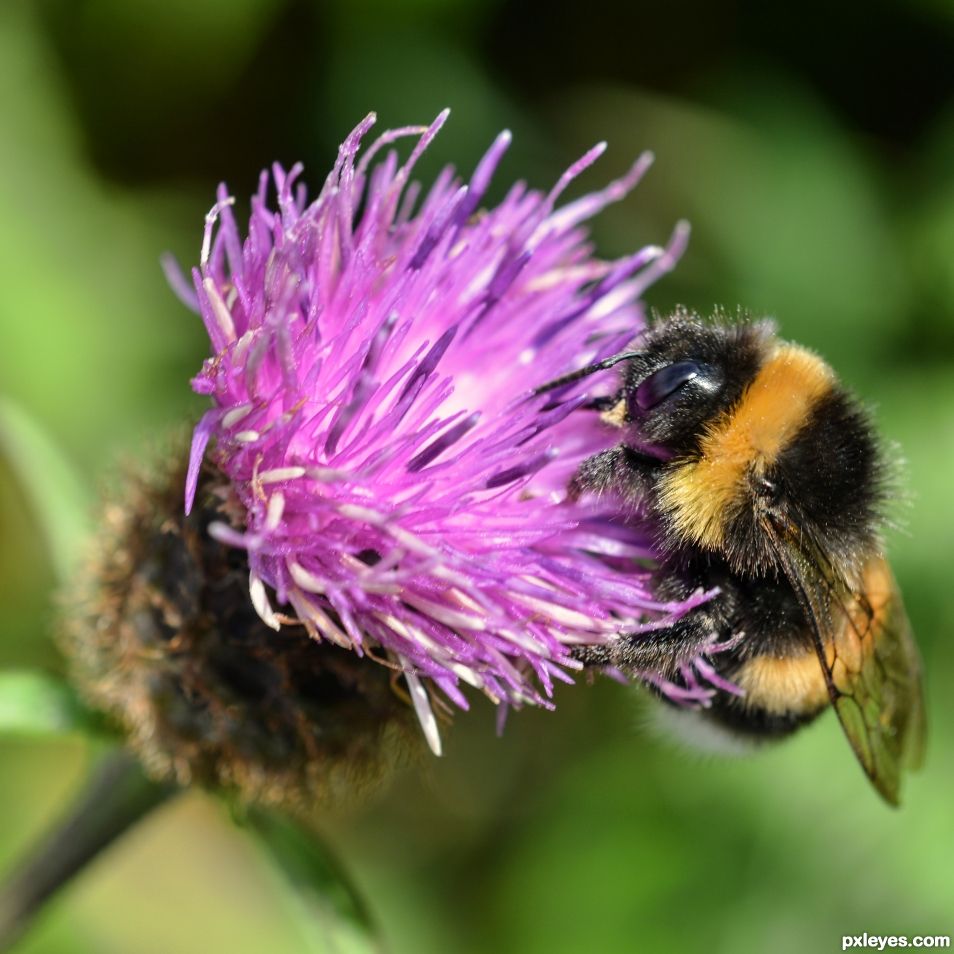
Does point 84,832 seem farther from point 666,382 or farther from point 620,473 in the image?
point 666,382

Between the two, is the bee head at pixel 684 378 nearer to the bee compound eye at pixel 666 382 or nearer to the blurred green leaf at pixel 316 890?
the bee compound eye at pixel 666 382

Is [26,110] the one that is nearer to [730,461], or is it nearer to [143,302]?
[143,302]

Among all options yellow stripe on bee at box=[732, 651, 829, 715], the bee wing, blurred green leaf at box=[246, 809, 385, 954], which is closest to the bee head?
the bee wing

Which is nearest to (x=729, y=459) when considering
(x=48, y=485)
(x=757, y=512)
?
(x=757, y=512)

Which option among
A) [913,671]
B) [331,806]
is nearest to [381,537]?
[331,806]

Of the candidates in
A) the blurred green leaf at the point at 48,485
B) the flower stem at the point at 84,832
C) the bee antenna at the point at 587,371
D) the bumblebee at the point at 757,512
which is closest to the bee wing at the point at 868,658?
the bumblebee at the point at 757,512

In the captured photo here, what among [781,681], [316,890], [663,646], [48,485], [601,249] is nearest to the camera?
[663,646]

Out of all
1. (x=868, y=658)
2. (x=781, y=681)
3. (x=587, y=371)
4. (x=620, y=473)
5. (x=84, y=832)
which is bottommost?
(x=84, y=832)
